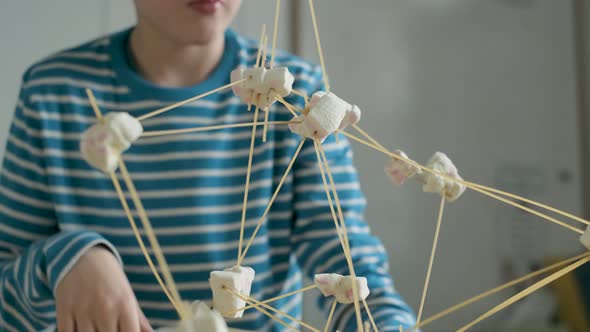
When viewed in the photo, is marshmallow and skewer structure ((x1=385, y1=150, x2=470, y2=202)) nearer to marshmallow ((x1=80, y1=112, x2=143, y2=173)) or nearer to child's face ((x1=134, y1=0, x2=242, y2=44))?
marshmallow ((x1=80, y1=112, x2=143, y2=173))

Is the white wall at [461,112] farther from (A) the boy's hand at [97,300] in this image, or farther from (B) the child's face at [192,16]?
(A) the boy's hand at [97,300]

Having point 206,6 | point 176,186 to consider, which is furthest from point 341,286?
point 176,186

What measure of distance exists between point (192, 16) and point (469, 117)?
3.69 feet

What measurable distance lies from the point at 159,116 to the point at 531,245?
1.18 m

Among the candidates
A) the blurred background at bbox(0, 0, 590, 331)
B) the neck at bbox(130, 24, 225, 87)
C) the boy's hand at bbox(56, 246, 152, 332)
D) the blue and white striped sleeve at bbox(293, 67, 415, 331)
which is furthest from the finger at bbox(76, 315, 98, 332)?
the blurred background at bbox(0, 0, 590, 331)

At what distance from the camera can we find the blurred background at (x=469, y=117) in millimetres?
1441

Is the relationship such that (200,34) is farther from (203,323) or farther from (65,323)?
(203,323)

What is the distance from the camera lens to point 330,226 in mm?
681

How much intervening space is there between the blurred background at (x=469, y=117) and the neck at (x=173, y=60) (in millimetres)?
569

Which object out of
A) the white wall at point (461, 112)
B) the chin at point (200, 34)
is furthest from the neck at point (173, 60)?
the white wall at point (461, 112)

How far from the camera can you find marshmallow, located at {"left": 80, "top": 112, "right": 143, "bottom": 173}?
0.17m

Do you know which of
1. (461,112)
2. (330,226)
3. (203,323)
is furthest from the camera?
(461,112)

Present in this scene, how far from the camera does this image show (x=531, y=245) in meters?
1.62

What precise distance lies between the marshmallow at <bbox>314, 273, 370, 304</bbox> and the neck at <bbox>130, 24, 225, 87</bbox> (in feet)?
1.79
